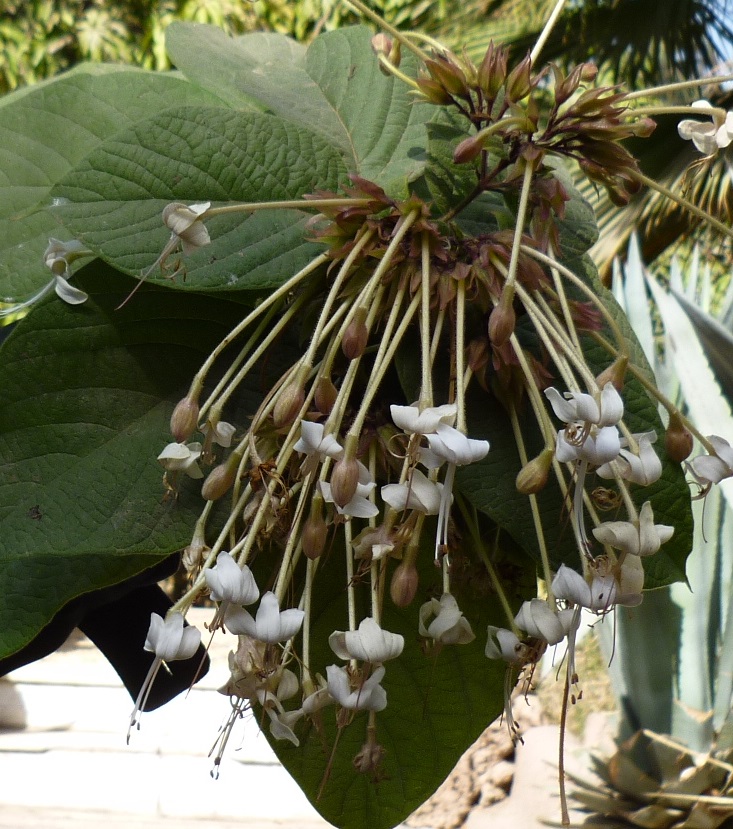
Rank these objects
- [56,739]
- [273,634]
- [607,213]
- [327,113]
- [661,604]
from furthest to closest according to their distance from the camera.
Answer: [56,739] → [607,213] → [661,604] → [327,113] → [273,634]

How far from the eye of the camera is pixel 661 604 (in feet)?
5.65

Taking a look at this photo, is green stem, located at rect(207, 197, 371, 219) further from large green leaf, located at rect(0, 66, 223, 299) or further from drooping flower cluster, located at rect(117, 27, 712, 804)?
large green leaf, located at rect(0, 66, 223, 299)

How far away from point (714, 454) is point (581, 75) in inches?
4.8

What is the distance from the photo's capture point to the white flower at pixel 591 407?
21cm

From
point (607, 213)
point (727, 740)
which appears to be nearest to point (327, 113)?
point (727, 740)

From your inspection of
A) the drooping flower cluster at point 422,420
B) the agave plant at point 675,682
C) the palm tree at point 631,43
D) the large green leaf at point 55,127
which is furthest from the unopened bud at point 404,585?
the palm tree at point 631,43

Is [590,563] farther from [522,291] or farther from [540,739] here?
[540,739]

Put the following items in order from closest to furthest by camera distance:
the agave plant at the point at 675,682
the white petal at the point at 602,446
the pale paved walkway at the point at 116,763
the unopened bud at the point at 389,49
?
1. the white petal at the point at 602,446
2. the unopened bud at the point at 389,49
3. the agave plant at the point at 675,682
4. the pale paved walkway at the point at 116,763

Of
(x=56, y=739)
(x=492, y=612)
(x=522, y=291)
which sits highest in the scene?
(x=522, y=291)

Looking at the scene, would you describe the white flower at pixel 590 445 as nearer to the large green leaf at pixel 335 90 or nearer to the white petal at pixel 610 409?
the white petal at pixel 610 409

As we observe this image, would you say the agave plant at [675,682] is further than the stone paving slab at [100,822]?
No

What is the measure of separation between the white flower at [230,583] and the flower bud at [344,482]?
0.03 metres

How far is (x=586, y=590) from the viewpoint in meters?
0.23

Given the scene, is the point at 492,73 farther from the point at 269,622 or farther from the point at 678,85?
the point at 269,622
